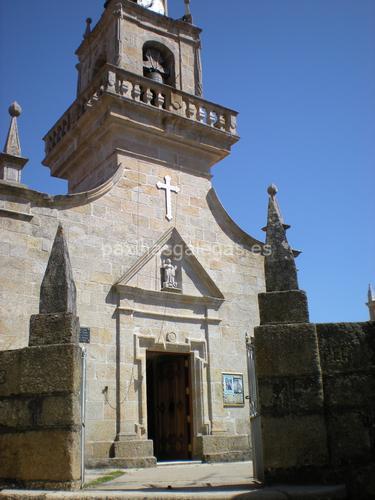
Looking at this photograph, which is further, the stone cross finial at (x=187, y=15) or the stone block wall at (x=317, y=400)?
the stone cross finial at (x=187, y=15)

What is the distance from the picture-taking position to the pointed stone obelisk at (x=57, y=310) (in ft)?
18.0

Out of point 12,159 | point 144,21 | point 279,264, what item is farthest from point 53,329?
point 144,21

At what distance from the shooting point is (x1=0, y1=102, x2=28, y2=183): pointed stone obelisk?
34.3 feet

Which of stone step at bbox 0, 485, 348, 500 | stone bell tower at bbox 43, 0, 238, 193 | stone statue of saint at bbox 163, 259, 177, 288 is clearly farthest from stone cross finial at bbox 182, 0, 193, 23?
stone step at bbox 0, 485, 348, 500

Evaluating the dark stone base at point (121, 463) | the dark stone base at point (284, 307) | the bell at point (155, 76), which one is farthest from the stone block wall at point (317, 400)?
the bell at point (155, 76)

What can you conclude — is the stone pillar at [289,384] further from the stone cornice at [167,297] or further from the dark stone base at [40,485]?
the stone cornice at [167,297]

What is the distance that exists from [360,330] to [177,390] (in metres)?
7.27

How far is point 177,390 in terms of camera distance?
11.9 metres

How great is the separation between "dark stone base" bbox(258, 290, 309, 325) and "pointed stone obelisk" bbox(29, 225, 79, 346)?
191 cm

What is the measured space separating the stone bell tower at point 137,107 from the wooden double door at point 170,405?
4314 mm

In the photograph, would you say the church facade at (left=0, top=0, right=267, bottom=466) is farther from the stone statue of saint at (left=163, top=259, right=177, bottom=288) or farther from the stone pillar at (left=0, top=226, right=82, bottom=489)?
the stone pillar at (left=0, top=226, right=82, bottom=489)

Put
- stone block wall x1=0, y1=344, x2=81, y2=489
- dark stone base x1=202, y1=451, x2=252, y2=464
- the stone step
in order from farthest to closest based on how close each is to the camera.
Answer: dark stone base x1=202, y1=451, x2=252, y2=464 → stone block wall x1=0, y1=344, x2=81, y2=489 → the stone step

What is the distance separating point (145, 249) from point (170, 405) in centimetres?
343

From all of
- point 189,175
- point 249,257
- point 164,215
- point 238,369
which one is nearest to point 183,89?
point 189,175
